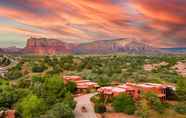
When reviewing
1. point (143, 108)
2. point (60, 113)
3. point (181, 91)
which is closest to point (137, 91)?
point (181, 91)

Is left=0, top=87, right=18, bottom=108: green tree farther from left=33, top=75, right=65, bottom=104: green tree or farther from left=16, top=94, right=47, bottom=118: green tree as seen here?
left=16, top=94, right=47, bottom=118: green tree

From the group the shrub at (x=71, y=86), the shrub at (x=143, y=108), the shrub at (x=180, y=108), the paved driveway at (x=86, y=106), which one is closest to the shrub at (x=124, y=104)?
the shrub at (x=143, y=108)

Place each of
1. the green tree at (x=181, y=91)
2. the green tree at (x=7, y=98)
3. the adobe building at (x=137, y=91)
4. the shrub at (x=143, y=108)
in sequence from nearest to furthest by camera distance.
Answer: the shrub at (x=143, y=108) → the green tree at (x=7, y=98) → the adobe building at (x=137, y=91) → the green tree at (x=181, y=91)

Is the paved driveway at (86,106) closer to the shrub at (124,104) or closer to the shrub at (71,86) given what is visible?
the shrub at (124,104)

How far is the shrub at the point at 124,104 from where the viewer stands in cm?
3574

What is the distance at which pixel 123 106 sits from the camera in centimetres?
3628

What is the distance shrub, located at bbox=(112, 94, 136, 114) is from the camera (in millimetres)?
35737

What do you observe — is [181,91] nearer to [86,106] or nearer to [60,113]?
[86,106]

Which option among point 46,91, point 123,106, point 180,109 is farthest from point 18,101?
point 180,109

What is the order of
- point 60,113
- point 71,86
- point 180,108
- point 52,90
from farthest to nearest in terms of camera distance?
1. point 71,86
2. point 52,90
3. point 180,108
4. point 60,113

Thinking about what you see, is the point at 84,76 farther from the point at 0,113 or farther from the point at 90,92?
the point at 0,113

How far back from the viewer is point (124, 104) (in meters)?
36.5

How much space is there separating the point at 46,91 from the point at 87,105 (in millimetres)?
6437

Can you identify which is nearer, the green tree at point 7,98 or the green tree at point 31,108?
the green tree at point 31,108
